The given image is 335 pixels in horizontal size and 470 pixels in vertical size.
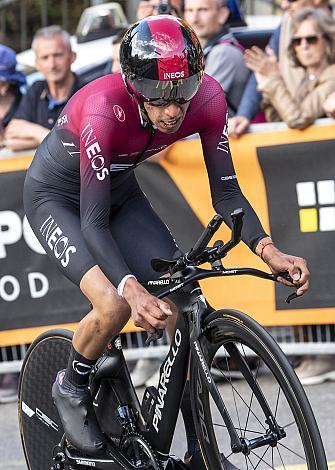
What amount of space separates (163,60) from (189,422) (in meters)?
1.49

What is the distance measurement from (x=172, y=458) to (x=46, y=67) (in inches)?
156

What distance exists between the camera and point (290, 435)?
166 inches

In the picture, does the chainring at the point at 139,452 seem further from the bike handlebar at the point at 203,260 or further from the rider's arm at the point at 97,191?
the rider's arm at the point at 97,191

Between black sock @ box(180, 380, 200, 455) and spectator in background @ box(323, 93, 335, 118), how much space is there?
108 inches

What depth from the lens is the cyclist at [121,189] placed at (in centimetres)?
383

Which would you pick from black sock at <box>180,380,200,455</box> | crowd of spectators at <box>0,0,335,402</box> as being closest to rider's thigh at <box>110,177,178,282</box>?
black sock at <box>180,380,200,455</box>

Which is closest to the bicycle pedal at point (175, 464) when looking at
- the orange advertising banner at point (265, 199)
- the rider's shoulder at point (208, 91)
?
the rider's shoulder at point (208, 91)

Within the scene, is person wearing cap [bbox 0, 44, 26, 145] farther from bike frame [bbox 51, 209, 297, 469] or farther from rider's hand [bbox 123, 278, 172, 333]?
rider's hand [bbox 123, 278, 172, 333]

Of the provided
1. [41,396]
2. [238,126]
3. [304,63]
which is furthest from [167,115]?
[304,63]

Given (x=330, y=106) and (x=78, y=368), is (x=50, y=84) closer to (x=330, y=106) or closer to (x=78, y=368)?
(x=330, y=106)

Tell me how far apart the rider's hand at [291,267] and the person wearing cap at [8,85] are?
4.08 meters

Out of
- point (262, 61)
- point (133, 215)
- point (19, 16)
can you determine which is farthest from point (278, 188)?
point (19, 16)

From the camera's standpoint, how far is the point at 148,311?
11.8 feet

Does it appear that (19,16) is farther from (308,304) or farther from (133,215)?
(133,215)
